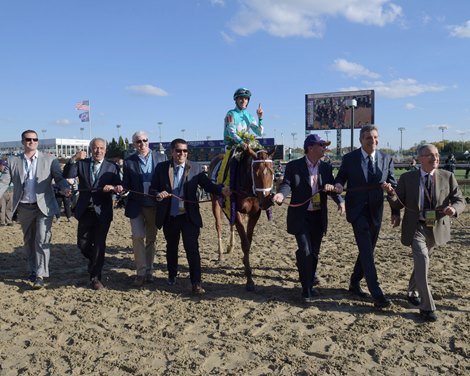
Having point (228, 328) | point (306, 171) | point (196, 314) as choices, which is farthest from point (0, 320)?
point (306, 171)

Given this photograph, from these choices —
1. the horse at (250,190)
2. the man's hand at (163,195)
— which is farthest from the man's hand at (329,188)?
the man's hand at (163,195)

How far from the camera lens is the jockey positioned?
6.61m

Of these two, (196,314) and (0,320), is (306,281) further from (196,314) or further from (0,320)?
(0,320)

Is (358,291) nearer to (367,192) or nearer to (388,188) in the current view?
(367,192)

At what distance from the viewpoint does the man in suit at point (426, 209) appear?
4.55 m

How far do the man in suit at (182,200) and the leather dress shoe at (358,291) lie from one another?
197 centimetres

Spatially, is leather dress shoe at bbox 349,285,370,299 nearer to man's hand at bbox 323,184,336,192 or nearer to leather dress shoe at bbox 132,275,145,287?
man's hand at bbox 323,184,336,192

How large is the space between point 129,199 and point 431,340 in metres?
4.07

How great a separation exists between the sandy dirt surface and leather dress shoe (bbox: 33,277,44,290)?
101mm

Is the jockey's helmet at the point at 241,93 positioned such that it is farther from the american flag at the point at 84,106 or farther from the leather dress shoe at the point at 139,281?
the american flag at the point at 84,106

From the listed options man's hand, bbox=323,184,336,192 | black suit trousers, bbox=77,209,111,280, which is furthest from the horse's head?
black suit trousers, bbox=77,209,111,280

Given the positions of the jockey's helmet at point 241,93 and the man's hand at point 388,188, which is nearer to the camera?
the man's hand at point 388,188

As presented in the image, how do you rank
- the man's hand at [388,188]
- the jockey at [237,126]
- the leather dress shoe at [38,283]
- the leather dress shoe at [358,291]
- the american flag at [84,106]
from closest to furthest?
1. the man's hand at [388,188]
2. the leather dress shoe at [358,291]
3. the leather dress shoe at [38,283]
4. the jockey at [237,126]
5. the american flag at [84,106]

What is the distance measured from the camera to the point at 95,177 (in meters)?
5.79
